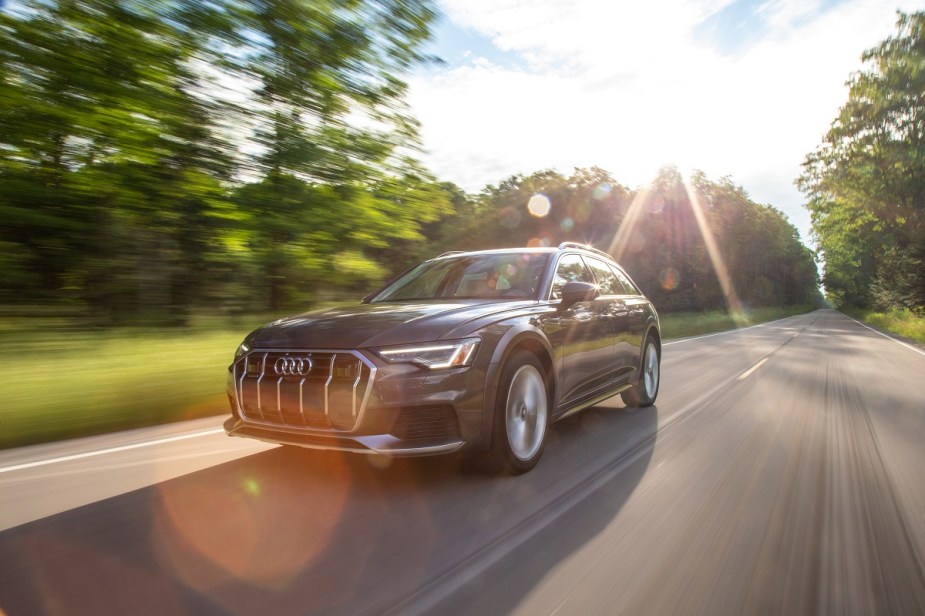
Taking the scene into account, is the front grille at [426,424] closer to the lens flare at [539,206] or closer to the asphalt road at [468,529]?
the asphalt road at [468,529]

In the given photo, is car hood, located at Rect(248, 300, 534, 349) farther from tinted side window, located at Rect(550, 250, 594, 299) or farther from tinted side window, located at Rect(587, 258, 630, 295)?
tinted side window, located at Rect(587, 258, 630, 295)

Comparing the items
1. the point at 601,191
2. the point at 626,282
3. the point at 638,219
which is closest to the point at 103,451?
the point at 626,282

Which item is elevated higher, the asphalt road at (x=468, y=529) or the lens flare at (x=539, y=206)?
the lens flare at (x=539, y=206)

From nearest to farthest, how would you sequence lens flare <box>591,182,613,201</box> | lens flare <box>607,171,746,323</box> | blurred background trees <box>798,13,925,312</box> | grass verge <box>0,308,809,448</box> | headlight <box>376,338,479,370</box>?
headlight <box>376,338,479,370</box>, grass verge <box>0,308,809,448</box>, blurred background trees <box>798,13,925,312</box>, lens flare <box>591,182,613,201</box>, lens flare <box>607,171,746,323</box>

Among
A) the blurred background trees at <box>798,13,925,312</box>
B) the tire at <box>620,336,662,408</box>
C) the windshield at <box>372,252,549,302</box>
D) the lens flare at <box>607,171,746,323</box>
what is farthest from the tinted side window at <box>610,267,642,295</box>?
the lens flare at <box>607,171,746,323</box>

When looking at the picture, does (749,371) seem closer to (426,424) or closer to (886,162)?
(426,424)

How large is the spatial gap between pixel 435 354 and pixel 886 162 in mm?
38625

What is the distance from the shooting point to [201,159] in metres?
9.66

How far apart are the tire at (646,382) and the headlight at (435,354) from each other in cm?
321

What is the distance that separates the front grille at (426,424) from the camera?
3.52m

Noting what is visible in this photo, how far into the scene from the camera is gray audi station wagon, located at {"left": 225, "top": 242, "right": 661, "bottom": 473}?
3518mm

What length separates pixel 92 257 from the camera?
28.9ft

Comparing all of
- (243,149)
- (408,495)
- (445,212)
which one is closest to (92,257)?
(243,149)

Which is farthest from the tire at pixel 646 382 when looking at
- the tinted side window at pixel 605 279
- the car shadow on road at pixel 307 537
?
the car shadow on road at pixel 307 537
